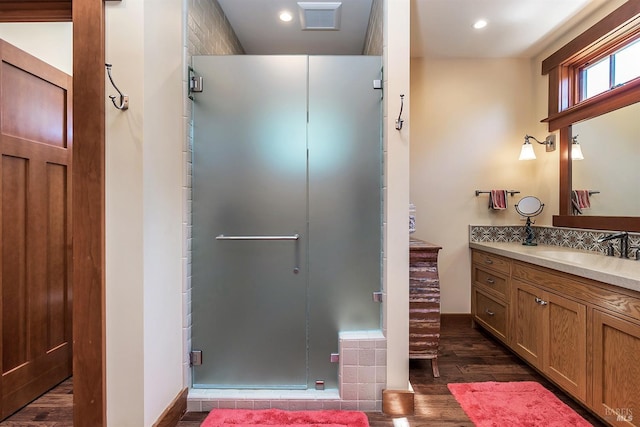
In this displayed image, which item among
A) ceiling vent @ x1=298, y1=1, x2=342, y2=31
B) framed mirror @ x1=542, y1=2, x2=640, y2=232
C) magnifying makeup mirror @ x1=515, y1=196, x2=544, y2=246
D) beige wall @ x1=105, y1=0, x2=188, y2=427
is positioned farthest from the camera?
magnifying makeup mirror @ x1=515, y1=196, x2=544, y2=246

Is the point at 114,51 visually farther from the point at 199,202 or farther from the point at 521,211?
the point at 521,211

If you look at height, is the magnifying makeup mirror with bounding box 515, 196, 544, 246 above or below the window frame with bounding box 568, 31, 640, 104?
below

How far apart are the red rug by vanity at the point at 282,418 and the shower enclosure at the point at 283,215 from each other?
15 cm

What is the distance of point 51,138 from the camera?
6.06ft

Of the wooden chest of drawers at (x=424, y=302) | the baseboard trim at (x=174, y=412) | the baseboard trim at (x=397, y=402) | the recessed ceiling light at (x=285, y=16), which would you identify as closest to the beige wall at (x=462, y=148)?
the wooden chest of drawers at (x=424, y=302)

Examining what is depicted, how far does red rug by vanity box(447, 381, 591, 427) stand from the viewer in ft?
5.07

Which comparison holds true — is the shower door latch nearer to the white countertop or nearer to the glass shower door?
the glass shower door

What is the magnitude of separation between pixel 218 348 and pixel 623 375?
2.14 meters

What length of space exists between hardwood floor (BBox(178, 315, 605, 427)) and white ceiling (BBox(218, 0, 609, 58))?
2720 millimetres

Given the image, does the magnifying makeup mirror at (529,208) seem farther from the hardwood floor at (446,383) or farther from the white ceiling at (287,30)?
the white ceiling at (287,30)

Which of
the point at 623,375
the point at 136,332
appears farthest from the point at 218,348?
the point at 623,375

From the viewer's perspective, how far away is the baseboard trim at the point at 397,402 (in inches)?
62.7

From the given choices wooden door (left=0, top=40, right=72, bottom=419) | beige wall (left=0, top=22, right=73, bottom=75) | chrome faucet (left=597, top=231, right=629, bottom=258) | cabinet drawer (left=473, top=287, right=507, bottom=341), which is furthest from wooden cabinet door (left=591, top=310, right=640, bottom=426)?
beige wall (left=0, top=22, right=73, bottom=75)

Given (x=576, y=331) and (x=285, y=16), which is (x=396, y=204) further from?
(x=285, y=16)
